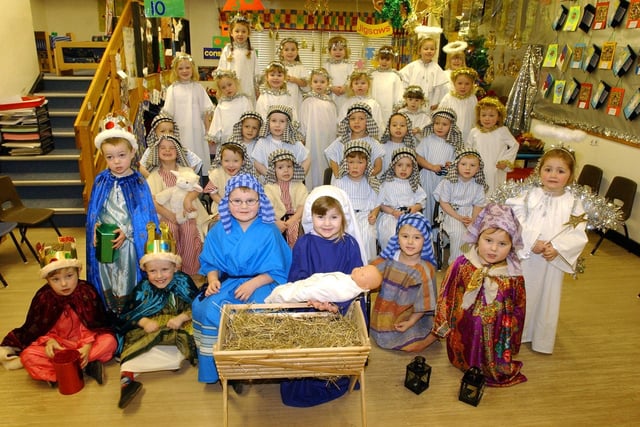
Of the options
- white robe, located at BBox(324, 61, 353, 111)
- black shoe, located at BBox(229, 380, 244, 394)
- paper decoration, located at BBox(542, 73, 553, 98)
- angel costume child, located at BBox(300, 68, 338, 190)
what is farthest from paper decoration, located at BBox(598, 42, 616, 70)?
black shoe, located at BBox(229, 380, 244, 394)

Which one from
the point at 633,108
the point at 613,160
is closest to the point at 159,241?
the point at 633,108

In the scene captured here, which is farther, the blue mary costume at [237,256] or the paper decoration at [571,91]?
the paper decoration at [571,91]

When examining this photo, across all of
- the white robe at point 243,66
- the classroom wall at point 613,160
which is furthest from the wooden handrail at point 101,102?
the classroom wall at point 613,160

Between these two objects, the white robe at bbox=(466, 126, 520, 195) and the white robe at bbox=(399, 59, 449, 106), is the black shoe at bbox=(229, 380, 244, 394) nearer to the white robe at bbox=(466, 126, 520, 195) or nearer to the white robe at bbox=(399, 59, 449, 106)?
the white robe at bbox=(466, 126, 520, 195)

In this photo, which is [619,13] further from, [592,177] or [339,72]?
[339,72]

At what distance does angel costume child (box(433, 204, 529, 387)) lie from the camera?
3123 millimetres

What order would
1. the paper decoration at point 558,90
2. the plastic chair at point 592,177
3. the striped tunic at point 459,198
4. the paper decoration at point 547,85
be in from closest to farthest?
the striped tunic at point 459,198
the plastic chair at point 592,177
the paper decoration at point 558,90
the paper decoration at point 547,85

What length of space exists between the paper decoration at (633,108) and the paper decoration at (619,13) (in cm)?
92

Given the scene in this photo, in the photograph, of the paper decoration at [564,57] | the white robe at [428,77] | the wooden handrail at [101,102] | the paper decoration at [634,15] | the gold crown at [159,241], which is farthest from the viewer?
the paper decoration at [564,57]

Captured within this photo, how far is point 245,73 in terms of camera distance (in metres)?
6.42

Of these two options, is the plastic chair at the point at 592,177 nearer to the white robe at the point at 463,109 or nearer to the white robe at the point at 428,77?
the white robe at the point at 463,109

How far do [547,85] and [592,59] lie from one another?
113cm

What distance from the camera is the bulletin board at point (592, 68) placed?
5.63 m

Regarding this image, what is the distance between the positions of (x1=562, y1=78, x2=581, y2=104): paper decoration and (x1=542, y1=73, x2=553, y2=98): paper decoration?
0.40m
